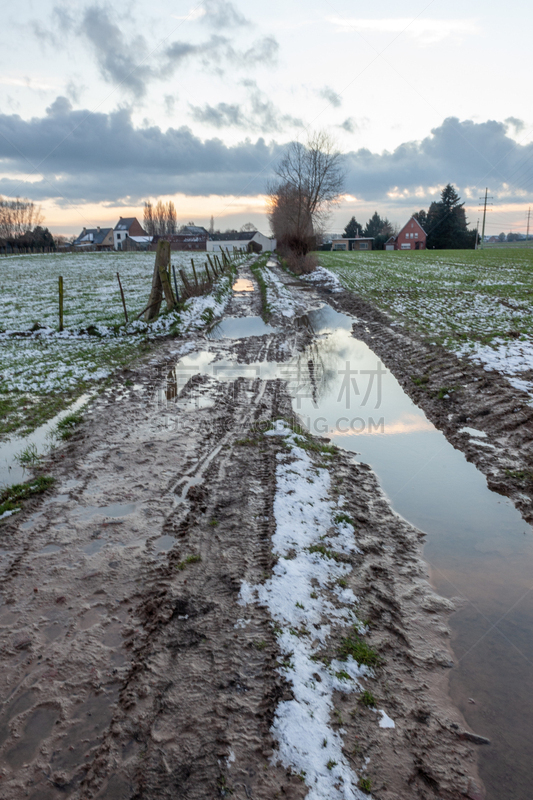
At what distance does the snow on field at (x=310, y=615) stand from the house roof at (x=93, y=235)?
12068cm

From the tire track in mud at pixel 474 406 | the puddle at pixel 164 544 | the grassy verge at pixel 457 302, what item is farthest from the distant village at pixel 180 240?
the puddle at pixel 164 544

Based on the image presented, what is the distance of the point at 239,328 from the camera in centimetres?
1470

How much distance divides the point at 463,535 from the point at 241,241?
320 ft

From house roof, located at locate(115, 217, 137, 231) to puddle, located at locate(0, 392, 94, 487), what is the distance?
11325 cm

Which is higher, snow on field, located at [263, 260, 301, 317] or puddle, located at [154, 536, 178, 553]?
snow on field, located at [263, 260, 301, 317]

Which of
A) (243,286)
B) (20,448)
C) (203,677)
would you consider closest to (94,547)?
(203,677)

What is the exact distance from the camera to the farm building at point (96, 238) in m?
108

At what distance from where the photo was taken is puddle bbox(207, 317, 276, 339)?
44.9ft

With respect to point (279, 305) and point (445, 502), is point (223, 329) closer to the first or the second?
point (279, 305)

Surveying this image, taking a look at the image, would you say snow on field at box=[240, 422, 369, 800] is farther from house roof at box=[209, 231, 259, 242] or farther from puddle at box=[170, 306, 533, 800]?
house roof at box=[209, 231, 259, 242]

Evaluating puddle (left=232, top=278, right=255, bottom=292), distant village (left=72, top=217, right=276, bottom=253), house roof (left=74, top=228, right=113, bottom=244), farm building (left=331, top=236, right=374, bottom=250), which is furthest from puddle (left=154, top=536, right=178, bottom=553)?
house roof (left=74, top=228, right=113, bottom=244)

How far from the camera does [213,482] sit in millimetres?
5387

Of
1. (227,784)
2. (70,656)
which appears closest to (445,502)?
(227,784)

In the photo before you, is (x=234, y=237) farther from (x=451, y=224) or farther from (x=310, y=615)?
(x=310, y=615)
